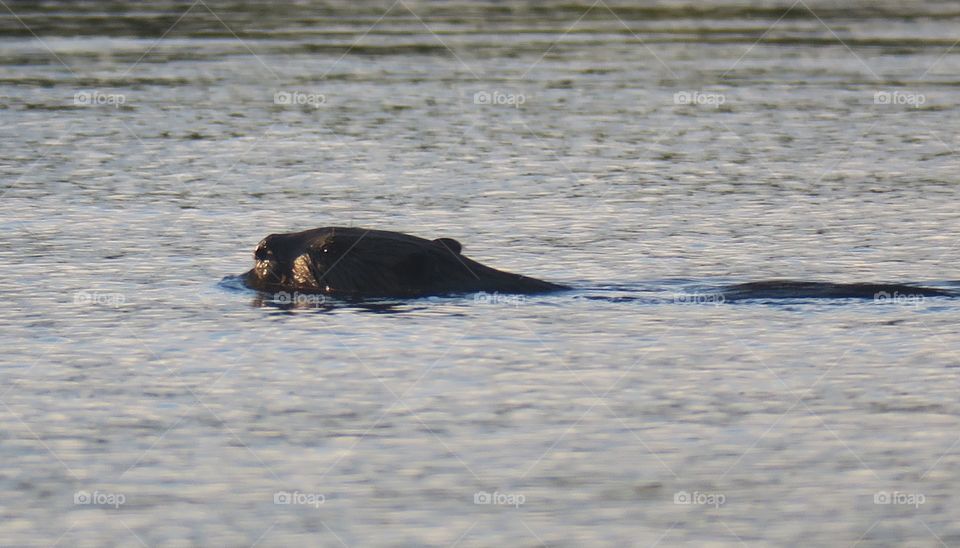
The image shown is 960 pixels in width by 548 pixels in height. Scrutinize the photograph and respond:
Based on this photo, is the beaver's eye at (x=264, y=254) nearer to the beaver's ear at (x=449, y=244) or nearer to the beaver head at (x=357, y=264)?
the beaver head at (x=357, y=264)

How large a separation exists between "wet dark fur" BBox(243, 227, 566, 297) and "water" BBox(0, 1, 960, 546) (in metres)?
0.25

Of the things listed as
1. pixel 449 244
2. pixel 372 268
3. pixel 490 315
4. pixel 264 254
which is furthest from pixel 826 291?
pixel 264 254

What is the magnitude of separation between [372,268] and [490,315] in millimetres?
1195

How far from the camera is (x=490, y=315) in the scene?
9.76m

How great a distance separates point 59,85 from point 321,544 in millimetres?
16544

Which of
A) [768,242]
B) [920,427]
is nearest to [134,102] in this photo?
[768,242]

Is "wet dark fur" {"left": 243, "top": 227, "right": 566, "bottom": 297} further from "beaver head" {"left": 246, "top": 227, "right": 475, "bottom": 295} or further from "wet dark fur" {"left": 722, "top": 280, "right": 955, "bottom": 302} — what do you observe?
"wet dark fur" {"left": 722, "top": 280, "right": 955, "bottom": 302}

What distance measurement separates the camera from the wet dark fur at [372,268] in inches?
415

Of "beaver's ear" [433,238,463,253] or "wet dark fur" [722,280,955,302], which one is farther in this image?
"beaver's ear" [433,238,463,253]

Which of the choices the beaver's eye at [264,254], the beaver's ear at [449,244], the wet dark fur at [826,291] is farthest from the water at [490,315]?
the beaver's ear at [449,244]

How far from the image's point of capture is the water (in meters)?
6.35

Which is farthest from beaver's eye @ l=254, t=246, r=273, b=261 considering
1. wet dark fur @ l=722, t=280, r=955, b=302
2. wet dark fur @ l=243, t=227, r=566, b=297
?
wet dark fur @ l=722, t=280, r=955, b=302

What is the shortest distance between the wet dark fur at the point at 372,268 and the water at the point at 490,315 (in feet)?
0.81

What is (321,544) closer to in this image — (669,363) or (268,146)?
(669,363)
